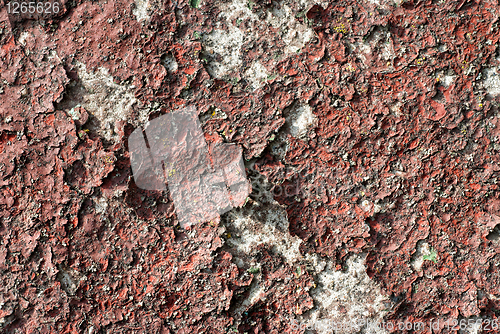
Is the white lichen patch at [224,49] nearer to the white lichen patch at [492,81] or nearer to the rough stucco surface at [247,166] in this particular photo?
the rough stucco surface at [247,166]

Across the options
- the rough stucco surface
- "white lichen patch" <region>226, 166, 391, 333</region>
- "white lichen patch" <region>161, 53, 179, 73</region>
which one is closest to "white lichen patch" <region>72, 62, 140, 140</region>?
the rough stucco surface

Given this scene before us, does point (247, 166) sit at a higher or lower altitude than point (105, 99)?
lower

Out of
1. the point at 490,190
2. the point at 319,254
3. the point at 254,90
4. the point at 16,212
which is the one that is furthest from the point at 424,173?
the point at 16,212

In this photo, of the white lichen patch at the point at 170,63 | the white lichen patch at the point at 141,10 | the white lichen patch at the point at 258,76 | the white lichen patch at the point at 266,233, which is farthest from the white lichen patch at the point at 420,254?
the white lichen patch at the point at 141,10

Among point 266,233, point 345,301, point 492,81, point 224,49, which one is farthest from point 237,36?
point 345,301

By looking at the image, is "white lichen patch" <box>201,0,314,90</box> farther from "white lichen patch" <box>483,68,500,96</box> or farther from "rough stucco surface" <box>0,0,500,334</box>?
"white lichen patch" <box>483,68,500,96</box>

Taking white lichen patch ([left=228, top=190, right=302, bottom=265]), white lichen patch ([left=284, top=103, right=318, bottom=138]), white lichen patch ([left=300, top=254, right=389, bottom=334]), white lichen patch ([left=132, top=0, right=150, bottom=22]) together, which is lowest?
white lichen patch ([left=300, top=254, right=389, bottom=334])

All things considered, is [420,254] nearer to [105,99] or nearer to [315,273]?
[315,273]
